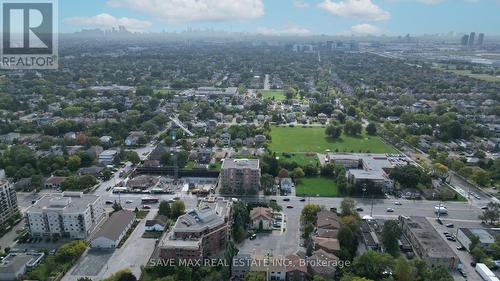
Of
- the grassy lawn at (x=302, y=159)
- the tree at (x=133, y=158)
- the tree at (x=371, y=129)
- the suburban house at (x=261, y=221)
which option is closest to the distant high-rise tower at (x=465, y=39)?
the tree at (x=371, y=129)

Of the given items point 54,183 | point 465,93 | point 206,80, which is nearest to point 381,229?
point 54,183

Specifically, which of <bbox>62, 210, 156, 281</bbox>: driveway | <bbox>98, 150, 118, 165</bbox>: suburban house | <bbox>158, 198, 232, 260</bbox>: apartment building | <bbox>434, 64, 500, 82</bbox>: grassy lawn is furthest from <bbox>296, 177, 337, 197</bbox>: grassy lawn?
<bbox>434, 64, 500, 82</bbox>: grassy lawn

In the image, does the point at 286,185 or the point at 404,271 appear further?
the point at 286,185

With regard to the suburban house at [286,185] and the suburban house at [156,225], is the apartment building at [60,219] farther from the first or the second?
the suburban house at [286,185]

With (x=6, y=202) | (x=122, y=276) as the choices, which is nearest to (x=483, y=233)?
(x=122, y=276)

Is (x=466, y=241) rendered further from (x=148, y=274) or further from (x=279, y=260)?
(x=148, y=274)

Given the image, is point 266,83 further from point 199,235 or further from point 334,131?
point 199,235
